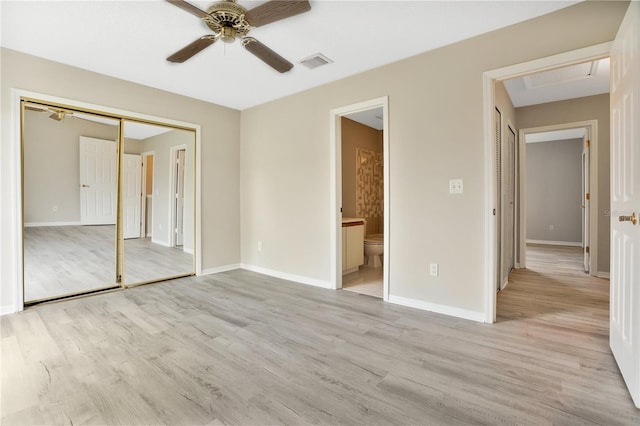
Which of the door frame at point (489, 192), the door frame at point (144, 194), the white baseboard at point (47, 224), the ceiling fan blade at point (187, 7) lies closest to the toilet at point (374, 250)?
the door frame at point (489, 192)

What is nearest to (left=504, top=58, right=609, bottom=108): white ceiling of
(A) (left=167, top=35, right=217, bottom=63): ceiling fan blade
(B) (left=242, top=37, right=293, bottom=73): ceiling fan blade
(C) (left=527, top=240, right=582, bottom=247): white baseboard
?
(B) (left=242, top=37, right=293, bottom=73): ceiling fan blade

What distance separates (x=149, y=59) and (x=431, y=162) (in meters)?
3.05

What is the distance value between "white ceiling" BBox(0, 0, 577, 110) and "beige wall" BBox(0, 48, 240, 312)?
0.51ft

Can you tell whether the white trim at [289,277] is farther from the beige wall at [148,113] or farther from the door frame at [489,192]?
the door frame at [489,192]

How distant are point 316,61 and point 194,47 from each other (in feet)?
4.03

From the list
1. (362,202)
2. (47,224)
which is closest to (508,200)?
(362,202)

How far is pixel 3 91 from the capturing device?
278 cm

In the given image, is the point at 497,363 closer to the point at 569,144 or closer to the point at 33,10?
the point at 33,10

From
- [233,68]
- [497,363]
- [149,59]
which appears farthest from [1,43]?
[497,363]

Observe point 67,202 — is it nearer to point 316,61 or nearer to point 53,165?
point 53,165

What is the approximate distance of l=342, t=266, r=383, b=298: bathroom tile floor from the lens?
3.57m

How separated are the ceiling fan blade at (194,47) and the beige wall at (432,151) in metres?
1.67

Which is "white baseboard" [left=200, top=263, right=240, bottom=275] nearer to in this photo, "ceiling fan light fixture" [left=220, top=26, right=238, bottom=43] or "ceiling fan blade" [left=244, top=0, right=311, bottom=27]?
"ceiling fan light fixture" [left=220, top=26, right=238, bottom=43]

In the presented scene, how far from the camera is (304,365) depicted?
1917 millimetres
